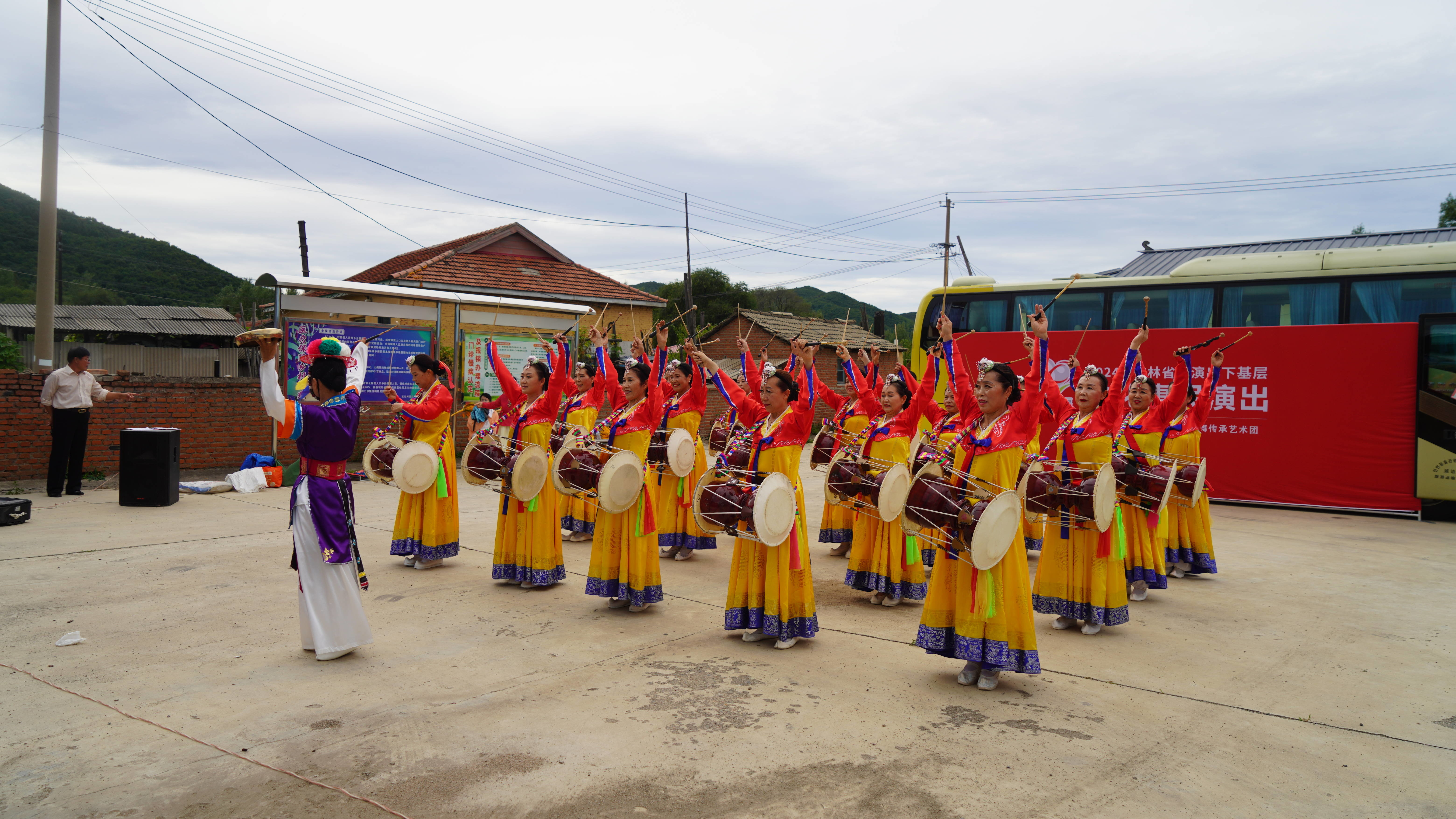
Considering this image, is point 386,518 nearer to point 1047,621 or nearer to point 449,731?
point 449,731

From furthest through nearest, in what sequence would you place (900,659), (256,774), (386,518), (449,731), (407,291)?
(407,291), (386,518), (900,659), (449,731), (256,774)

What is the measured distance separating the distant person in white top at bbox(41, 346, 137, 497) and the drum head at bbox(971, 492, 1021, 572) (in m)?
9.42

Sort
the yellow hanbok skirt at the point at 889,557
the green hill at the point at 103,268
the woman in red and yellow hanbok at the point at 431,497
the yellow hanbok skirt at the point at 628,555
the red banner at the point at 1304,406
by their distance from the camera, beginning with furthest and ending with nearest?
the green hill at the point at 103,268
the red banner at the point at 1304,406
the woman in red and yellow hanbok at the point at 431,497
the yellow hanbok skirt at the point at 889,557
the yellow hanbok skirt at the point at 628,555

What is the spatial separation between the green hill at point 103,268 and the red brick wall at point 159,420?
48.9ft

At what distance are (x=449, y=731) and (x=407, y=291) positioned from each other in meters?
9.52

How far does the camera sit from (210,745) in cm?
326

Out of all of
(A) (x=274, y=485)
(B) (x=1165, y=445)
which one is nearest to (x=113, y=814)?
(B) (x=1165, y=445)

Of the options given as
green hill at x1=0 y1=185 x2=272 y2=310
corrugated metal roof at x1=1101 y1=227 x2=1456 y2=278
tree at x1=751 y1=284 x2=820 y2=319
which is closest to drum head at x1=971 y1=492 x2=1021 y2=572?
corrugated metal roof at x1=1101 y1=227 x2=1456 y2=278

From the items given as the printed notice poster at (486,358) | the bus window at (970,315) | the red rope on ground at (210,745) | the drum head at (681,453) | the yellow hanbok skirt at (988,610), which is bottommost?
the red rope on ground at (210,745)

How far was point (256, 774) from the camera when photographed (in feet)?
9.93

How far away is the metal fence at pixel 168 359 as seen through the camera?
70.7ft

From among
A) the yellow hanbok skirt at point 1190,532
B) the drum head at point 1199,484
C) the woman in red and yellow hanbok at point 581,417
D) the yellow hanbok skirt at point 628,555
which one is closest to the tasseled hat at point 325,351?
the yellow hanbok skirt at point 628,555

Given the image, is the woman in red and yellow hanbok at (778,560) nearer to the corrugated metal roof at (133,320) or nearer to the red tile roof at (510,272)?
the red tile roof at (510,272)

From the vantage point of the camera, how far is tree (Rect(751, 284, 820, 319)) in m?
47.1
